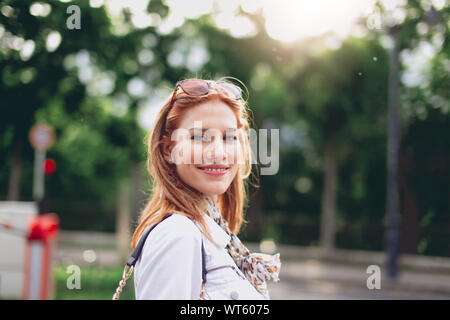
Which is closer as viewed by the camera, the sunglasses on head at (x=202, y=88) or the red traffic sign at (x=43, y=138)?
the sunglasses on head at (x=202, y=88)

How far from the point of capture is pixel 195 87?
1362 millimetres

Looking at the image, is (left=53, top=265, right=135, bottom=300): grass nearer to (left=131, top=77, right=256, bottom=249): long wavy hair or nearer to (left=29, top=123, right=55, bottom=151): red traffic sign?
(left=29, top=123, right=55, bottom=151): red traffic sign

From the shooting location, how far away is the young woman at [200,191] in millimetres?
1145

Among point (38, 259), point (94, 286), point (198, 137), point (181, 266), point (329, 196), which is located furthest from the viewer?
point (329, 196)

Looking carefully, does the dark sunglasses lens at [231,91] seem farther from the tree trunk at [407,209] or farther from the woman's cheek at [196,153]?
the tree trunk at [407,209]

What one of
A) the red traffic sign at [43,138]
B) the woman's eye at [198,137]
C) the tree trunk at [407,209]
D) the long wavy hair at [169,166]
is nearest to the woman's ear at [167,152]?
the long wavy hair at [169,166]

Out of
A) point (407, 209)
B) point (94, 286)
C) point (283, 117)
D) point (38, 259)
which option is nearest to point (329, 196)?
point (283, 117)

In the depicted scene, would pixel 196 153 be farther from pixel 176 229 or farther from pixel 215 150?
pixel 176 229

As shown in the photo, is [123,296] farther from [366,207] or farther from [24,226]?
[366,207]

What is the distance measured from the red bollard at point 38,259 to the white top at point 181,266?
3.87 metres

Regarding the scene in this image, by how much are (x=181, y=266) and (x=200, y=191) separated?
31cm

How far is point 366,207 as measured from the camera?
16.3m

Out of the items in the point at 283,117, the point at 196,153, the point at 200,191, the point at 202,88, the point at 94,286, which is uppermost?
the point at 283,117

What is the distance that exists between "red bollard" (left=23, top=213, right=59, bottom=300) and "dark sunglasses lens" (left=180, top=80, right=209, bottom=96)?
3856mm
